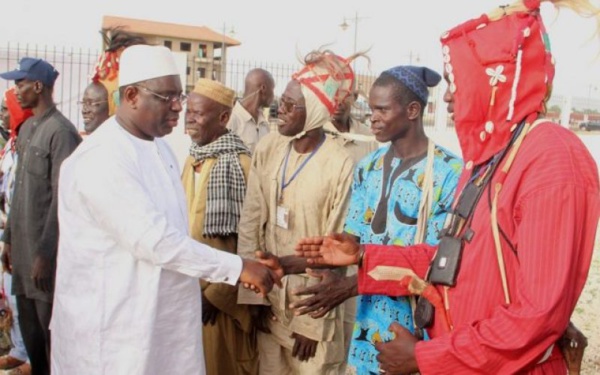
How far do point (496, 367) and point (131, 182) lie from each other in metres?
1.64

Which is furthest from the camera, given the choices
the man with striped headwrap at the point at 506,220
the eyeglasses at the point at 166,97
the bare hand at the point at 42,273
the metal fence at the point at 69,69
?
the metal fence at the point at 69,69

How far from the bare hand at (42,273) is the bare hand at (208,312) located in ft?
3.47

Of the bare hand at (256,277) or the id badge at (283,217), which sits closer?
the bare hand at (256,277)

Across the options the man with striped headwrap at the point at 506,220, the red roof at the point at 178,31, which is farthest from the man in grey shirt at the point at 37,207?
the red roof at the point at 178,31

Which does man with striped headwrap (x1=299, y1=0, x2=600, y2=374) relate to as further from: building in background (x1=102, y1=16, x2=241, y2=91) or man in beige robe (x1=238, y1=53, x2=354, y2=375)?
building in background (x1=102, y1=16, x2=241, y2=91)

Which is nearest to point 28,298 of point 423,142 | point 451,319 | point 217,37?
point 423,142

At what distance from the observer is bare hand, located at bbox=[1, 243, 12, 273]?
15.4ft

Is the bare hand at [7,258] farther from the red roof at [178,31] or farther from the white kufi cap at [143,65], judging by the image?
the red roof at [178,31]

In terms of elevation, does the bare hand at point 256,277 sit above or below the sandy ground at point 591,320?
above

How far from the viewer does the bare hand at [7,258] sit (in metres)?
4.70

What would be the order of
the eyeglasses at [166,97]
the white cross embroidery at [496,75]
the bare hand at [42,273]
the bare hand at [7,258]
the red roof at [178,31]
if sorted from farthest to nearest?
1. the red roof at [178,31]
2. the bare hand at [7,258]
3. the bare hand at [42,273]
4. the eyeglasses at [166,97]
5. the white cross embroidery at [496,75]

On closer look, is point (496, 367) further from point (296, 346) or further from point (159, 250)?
point (296, 346)

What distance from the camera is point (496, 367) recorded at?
5.49ft

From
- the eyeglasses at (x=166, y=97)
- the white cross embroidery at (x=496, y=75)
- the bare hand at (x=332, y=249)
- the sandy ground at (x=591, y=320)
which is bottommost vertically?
the sandy ground at (x=591, y=320)
